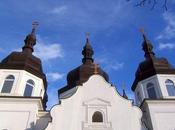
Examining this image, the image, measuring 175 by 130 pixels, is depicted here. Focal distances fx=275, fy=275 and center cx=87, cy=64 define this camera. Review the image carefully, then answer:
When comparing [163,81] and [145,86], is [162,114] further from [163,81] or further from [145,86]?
[145,86]

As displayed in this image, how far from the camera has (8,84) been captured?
22250 mm

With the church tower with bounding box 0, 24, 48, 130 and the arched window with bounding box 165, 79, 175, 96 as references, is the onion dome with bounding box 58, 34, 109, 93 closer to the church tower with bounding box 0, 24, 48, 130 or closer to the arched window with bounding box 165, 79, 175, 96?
the church tower with bounding box 0, 24, 48, 130

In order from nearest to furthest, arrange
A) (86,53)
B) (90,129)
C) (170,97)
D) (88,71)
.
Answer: (90,129) < (170,97) < (88,71) < (86,53)

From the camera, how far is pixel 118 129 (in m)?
18.6

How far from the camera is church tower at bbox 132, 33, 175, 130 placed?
829 inches

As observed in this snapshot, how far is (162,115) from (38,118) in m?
9.57

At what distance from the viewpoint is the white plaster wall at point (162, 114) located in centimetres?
2058

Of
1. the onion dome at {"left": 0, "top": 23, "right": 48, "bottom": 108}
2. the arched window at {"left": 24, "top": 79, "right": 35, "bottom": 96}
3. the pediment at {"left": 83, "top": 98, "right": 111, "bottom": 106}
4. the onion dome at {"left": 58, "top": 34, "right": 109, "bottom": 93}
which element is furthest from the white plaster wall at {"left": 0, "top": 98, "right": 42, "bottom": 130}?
the onion dome at {"left": 58, "top": 34, "right": 109, "bottom": 93}

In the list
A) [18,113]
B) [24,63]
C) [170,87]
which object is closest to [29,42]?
[24,63]

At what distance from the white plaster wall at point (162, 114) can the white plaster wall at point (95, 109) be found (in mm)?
2111

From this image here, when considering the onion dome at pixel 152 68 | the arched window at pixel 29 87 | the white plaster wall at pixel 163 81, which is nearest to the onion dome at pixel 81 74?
the onion dome at pixel 152 68

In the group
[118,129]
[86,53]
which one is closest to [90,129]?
[118,129]

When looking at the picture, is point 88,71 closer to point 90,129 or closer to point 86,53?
point 86,53

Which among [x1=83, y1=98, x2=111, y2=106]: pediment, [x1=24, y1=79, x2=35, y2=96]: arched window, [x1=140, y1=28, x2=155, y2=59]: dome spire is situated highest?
[x1=140, y1=28, x2=155, y2=59]: dome spire
